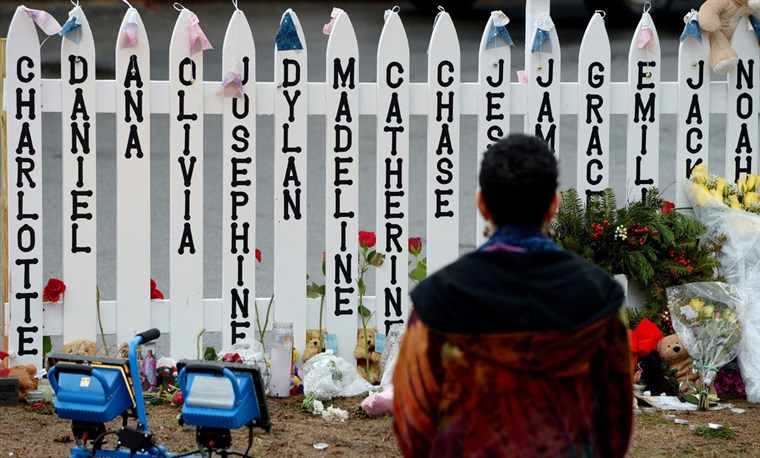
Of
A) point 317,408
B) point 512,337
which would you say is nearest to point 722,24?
point 317,408

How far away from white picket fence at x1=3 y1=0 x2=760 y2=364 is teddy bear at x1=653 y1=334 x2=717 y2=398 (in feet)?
3.57

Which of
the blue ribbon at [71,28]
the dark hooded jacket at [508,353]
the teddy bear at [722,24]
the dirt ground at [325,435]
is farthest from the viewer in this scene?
the teddy bear at [722,24]

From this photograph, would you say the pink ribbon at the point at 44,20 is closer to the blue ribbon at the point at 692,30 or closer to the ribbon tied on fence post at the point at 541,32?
the ribbon tied on fence post at the point at 541,32

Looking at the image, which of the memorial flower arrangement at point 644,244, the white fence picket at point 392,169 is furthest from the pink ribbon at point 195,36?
the memorial flower arrangement at point 644,244

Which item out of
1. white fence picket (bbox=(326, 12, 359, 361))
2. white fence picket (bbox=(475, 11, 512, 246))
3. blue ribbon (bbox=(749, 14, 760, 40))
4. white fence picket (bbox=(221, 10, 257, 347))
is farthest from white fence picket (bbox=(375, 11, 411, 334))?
blue ribbon (bbox=(749, 14, 760, 40))

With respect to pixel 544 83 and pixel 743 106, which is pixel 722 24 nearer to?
pixel 743 106

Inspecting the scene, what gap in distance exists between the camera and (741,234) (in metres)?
5.73

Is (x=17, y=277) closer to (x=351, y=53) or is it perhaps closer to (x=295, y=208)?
(x=295, y=208)

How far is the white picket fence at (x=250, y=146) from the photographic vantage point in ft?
18.3

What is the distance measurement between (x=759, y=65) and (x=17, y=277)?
386 centimetres

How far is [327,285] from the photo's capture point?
5.73 meters

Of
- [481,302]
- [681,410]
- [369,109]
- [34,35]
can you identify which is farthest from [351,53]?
[481,302]

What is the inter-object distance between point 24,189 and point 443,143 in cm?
202

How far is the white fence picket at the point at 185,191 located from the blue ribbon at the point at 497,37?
140 centimetres
